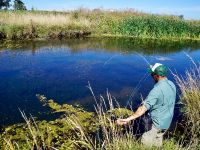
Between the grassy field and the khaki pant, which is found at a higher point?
the grassy field

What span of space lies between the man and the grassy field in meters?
16.0

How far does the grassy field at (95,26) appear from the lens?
68.8 feet

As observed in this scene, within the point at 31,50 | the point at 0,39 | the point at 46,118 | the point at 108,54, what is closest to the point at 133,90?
the point at 46,118

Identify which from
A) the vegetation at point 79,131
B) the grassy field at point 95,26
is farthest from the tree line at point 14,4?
the vegetation at point 79,131

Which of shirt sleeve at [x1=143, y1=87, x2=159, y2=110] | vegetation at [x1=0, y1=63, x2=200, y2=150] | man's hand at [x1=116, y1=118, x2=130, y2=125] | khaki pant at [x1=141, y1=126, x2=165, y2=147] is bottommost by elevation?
vegetation at [x1=0, y1=63, x2=200, y2=150]

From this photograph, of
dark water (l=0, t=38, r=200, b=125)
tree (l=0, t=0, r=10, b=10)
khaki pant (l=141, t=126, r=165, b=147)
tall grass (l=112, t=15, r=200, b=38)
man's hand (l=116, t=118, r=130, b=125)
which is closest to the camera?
man's hand (l=116, t=118, r=130, b=125)

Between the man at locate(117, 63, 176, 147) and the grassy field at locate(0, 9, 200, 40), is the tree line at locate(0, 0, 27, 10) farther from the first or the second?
the man at locate(117, 63, 176, 147)

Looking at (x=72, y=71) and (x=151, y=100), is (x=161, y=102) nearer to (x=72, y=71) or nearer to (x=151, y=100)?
(x=151, y=100)

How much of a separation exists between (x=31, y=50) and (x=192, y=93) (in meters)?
11.3

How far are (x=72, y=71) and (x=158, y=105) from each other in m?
8.35

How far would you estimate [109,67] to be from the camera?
14.1m

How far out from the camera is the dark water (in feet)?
29.5

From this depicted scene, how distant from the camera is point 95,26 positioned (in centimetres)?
2681

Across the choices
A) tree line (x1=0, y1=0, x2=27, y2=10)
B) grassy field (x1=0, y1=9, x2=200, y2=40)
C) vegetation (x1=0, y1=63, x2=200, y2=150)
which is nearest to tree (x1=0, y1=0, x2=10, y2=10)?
tree line (x1=0, y1=0, x2=27, y2=10)
